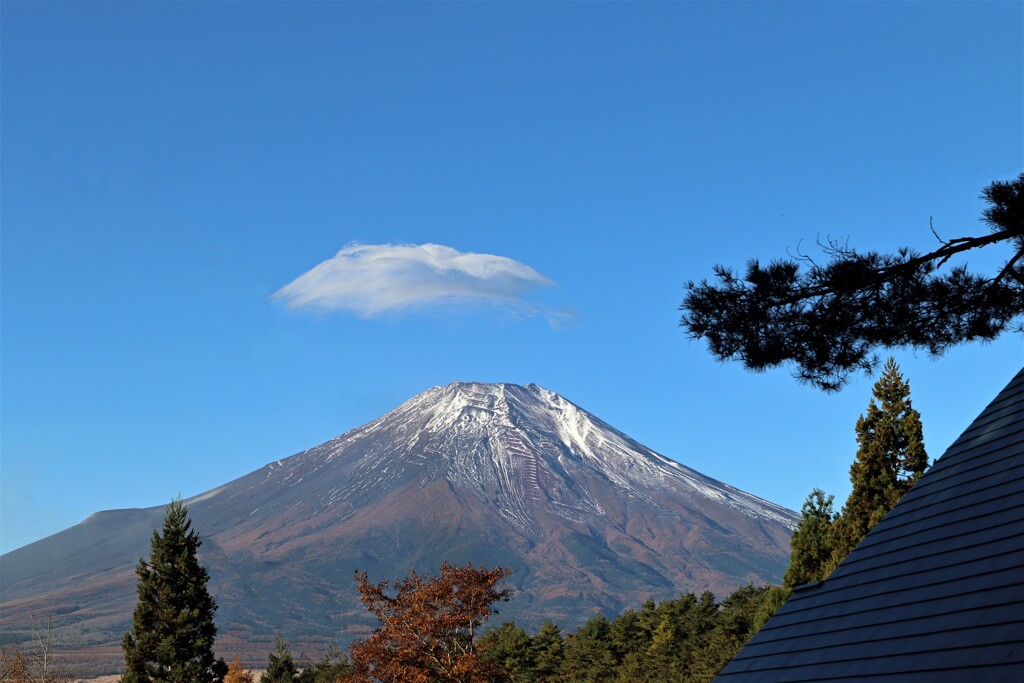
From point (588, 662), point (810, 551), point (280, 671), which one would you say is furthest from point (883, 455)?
point (280, 671)

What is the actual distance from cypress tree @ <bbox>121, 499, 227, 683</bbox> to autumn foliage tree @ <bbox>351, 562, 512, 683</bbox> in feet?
21.6

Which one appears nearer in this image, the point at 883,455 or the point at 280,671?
the point at 883,455

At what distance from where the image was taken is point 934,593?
806 cm

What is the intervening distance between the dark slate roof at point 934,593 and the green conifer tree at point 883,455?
16273mm

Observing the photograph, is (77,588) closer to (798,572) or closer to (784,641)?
(798,572)

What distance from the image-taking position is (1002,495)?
8.29 meters

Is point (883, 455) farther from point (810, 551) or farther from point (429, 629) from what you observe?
point (429, 629)

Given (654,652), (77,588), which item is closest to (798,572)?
(654,652)

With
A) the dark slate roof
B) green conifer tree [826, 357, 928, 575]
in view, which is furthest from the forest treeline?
the dark slate roof

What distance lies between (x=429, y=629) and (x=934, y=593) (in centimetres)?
1888

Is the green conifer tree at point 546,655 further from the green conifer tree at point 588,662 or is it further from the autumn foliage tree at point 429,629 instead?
the autumn foliage tree at point 429,629

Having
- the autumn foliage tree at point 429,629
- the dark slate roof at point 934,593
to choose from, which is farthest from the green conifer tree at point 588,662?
the dark slate roof at point 934,593

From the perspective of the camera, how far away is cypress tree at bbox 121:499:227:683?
31453 millimetres

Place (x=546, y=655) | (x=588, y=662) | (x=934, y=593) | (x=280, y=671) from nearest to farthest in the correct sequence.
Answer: (x=934, y=593)
(x=588, y=662)
(x=546, y=655)
(x=280, y=671)
